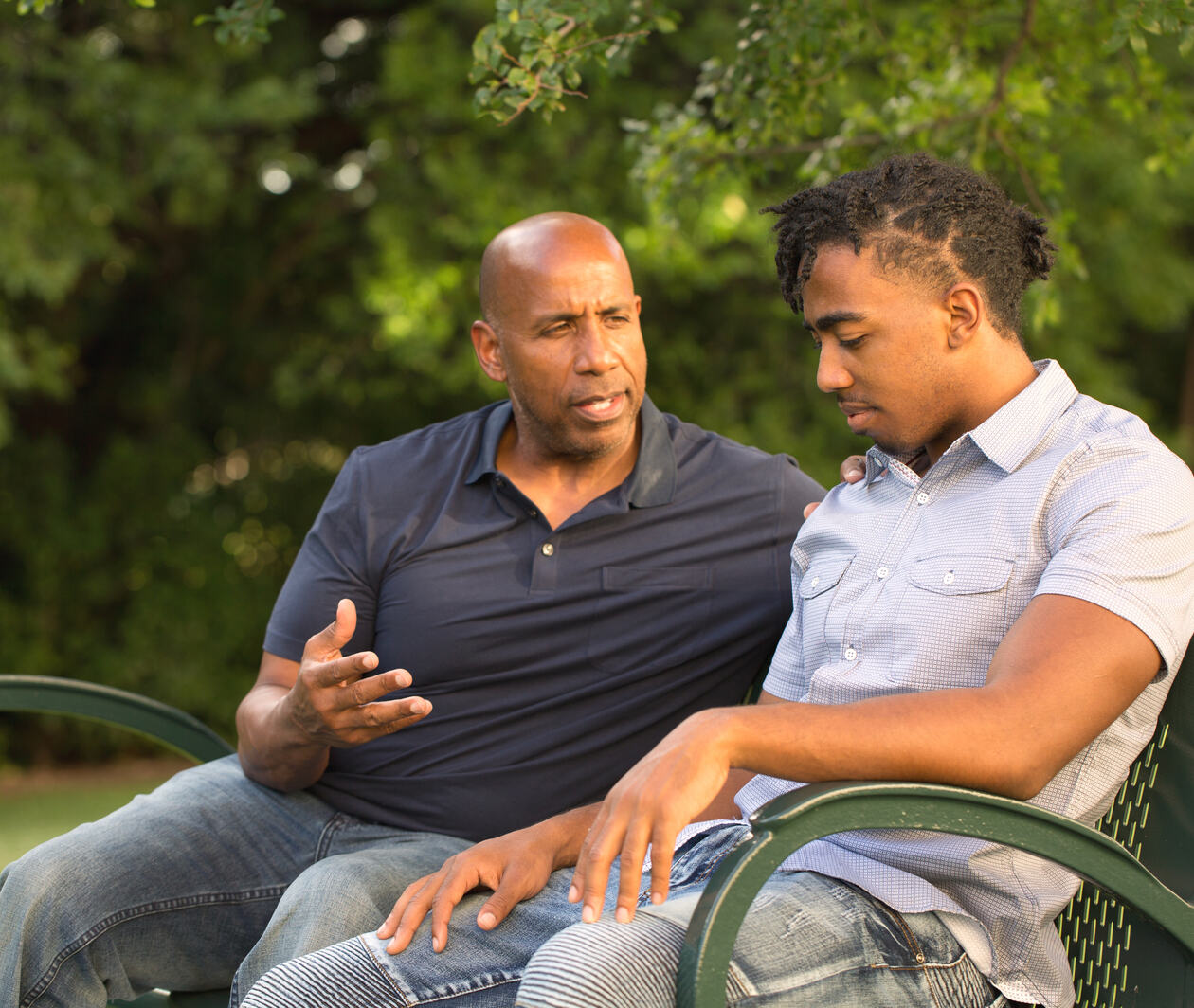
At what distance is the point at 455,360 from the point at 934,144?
13.0 feet

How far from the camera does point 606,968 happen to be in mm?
1567

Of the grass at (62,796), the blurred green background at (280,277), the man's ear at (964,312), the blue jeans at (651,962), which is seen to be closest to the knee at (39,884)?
the blue jeans at (651,962)

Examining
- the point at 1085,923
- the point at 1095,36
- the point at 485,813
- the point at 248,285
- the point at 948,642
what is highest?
the point at 248,285

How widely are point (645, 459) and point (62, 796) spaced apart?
21.6 feet

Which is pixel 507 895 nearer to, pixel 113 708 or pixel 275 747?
pixel 275 747

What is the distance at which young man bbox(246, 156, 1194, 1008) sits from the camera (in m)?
1.56

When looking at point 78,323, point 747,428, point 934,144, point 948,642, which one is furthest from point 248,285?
point 948,642

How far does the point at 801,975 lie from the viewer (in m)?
→ 1.66

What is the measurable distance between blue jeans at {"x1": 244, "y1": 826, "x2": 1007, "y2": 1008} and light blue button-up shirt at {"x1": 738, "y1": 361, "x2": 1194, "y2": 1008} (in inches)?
2.2

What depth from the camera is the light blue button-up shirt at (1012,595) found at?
166cm

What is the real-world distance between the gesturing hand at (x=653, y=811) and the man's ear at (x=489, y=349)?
4.90ft

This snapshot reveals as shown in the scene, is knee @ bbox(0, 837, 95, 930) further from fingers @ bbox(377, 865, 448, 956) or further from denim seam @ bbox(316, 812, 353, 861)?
fingers @ bbox(377, 865, 448, 956)

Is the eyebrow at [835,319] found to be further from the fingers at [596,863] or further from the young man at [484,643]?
the fingers at [596,863]

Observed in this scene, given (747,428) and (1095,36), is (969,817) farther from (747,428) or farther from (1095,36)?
(747,428)
